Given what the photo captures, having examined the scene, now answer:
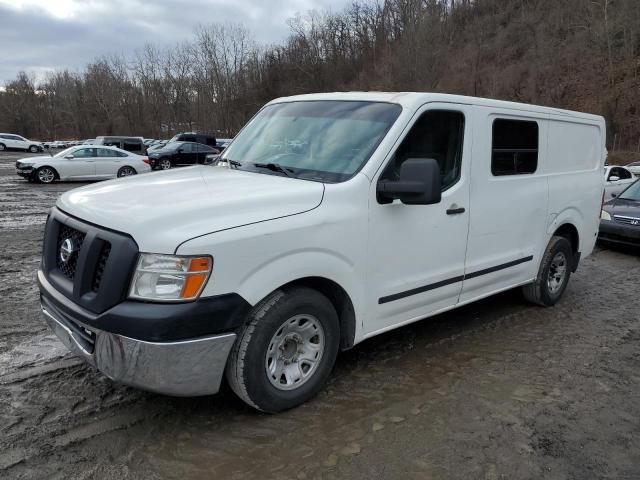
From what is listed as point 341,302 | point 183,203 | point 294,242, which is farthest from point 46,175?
point 294,242

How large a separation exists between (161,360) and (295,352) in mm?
929

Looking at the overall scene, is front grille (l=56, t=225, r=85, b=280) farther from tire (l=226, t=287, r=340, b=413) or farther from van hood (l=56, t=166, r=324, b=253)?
tire (l=226, t=287, r=340, b=413)

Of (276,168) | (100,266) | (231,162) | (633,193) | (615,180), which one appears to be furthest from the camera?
(615,180)

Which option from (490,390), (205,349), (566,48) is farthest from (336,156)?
(566,48)

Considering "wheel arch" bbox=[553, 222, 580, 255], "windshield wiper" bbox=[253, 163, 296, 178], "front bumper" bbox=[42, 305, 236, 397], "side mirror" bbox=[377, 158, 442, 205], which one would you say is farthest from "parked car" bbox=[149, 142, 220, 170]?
"front bumper" bbox=[42, 305, 236, 397]

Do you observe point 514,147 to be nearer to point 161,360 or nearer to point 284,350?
point 284,350

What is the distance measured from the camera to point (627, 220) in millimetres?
8992

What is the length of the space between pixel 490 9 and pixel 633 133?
34.5m

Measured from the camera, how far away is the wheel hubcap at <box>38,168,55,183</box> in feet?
64.0

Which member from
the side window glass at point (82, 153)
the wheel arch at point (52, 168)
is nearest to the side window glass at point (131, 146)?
the side window glass at point (82, 153)

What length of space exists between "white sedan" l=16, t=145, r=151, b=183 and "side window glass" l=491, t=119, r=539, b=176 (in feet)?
58.6

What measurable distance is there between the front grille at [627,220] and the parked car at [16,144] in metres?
52.3

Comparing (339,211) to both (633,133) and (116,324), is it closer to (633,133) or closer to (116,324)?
(116,324)

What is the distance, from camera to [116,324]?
9.03ft
